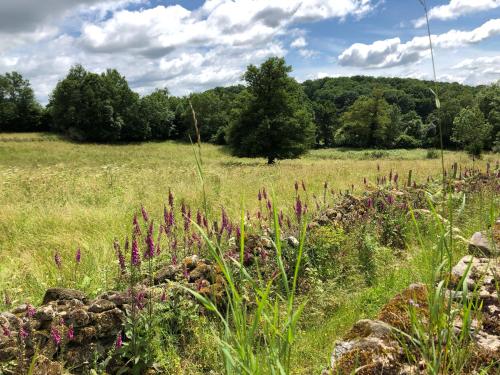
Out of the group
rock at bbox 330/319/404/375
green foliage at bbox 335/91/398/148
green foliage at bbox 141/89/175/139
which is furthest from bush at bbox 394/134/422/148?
rock at bbox 330/319/404/375

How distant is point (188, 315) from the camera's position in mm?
3506

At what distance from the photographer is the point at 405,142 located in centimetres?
7994

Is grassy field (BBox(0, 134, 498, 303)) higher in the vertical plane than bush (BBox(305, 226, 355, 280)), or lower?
higher

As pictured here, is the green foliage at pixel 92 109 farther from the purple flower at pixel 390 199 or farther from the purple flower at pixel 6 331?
the purple flower at pixel 6 331

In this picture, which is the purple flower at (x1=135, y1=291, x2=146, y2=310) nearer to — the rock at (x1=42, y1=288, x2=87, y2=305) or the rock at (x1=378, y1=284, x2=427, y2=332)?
the rock at (x1=42, y1=288, x2=87, y2=305)

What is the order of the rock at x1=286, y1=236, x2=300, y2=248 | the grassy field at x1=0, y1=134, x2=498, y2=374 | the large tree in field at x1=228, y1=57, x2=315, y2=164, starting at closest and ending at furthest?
1. the grassy field at x1=0, y1=134, x2=498, y2=374
2. the rock at x1=286, y1=236, x2=300, y2=248
3. the large tree in field at x1=228, y1=57, x2=315, y2=164

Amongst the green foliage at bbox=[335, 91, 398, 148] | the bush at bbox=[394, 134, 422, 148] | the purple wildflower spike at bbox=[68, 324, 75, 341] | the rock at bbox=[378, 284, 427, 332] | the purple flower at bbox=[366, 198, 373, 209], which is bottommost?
the purple wildflower spike at bbox=[68, 324, 75, 341]

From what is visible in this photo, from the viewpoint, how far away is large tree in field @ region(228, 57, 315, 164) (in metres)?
32.5

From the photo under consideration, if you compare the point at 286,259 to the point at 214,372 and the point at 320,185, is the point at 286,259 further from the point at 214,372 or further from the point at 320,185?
the point at 320,185

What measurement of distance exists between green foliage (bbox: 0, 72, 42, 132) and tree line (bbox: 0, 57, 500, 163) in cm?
15

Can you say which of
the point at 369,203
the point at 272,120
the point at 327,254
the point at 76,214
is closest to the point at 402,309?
the point at 327,254

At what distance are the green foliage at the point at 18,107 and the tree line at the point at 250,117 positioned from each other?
0.50ft

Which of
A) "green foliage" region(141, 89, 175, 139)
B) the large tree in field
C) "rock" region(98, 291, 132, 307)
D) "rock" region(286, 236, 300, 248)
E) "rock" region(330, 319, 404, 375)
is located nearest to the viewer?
"rock" region(330, 319, 404, 375)

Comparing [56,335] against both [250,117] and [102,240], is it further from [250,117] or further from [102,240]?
[250,117]
